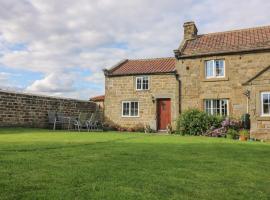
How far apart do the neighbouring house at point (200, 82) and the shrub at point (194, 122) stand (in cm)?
168

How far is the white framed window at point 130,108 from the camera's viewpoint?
1015 inches

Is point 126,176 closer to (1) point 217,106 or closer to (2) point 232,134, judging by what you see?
(2) point 232,134

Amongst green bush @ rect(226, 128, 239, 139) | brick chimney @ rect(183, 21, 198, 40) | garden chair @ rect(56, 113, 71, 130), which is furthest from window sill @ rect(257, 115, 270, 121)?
garden chair @ rect(56, 113, 71, 130)

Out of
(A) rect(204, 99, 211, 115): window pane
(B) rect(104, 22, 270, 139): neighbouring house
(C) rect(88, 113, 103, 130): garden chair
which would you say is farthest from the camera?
(C) rect(88, 113, 103, 130): garden chair

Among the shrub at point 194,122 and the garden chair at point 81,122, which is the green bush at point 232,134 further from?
the garden chair at point 81,122

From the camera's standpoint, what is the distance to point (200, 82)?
22.8 metres

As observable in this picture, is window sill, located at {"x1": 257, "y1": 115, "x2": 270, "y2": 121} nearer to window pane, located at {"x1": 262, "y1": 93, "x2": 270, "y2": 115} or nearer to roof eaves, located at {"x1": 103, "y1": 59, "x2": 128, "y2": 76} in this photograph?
window pane, located at {"x1": 262, "y1": 93, "x2": 270, "y2": 115}

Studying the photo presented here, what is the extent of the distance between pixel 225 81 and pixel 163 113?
5.17 metres

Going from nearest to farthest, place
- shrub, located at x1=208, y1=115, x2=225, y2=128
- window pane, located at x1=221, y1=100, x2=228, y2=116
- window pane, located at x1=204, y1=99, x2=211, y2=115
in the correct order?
1. shrub, located at x1=208, y1=115, x2=225, y2=128
2. window pane, located at x1=221, y1=100, x2=228, y2=116
3. window pane, located at x1=204, y1=99, x2=211, y2=115

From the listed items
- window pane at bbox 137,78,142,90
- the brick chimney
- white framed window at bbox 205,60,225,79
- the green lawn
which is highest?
the brick chimney

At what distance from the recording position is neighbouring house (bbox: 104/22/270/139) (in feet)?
64.2

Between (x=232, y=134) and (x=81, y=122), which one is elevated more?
(x=81, y=122)

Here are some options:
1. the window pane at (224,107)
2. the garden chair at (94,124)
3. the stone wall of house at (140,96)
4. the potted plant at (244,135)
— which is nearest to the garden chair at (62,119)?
the garden chair at (94,124)

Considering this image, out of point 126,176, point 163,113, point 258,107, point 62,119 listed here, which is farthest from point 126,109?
point 126,176
